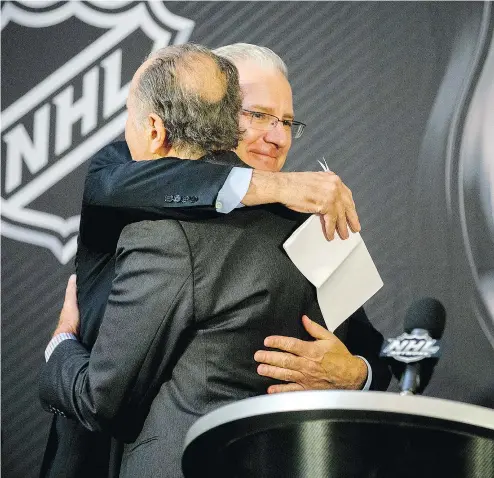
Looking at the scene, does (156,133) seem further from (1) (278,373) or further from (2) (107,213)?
(1) (278,373)

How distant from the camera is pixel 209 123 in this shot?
1762 millimetres

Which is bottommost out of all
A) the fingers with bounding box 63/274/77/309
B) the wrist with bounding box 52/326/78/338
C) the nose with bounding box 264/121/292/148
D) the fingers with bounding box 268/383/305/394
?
the wrist with bounding box 52/326/78/338

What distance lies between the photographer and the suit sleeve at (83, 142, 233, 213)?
1.70 metres

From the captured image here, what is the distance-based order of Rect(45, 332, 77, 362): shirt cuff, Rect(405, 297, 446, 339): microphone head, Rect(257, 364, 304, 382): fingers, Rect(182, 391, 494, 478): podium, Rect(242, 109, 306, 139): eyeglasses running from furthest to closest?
Rect(242, 109, 306, 139): eyeglasses < Rect(405, 297, 446, 339): microphone head < Rect(45, 332, 77, 362): shirt cuff < Rect(257, 364, 304, 382): fingers < Rect(182, 391, 494, 478): podium

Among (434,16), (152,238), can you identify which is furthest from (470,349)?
(152,238)

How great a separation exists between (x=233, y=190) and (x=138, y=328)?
30cm

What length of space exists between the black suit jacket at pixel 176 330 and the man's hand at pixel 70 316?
0.16 metres

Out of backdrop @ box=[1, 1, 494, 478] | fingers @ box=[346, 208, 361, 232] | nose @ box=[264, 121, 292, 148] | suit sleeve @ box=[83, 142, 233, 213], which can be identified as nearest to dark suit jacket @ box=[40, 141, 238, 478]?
suit sleeve @ box=[83, 142, 233, 213]

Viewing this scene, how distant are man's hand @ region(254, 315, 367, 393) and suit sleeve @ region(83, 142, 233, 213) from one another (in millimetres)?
282

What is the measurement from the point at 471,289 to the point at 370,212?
0.36 m

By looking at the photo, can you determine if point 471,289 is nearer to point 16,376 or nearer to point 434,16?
point 434,16

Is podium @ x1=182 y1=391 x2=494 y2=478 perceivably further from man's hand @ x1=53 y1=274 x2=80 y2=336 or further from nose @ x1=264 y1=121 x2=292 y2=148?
nose @ x1=264 y1=121 x2=292 y2=148

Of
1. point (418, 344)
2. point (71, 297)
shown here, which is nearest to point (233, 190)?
point (71, 297)

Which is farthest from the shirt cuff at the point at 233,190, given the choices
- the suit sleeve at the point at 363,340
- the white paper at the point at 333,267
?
the suit sleeve at the point at 363,340
